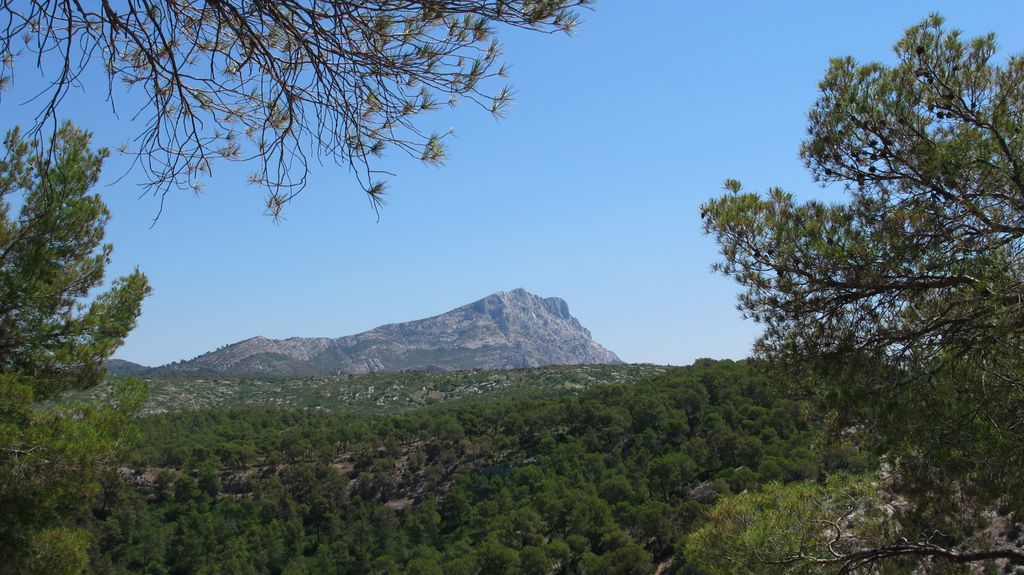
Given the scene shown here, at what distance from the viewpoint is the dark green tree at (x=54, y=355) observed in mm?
4941

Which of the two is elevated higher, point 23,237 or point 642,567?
point 23,237

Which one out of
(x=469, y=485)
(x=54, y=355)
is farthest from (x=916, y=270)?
(x=469, y=485)

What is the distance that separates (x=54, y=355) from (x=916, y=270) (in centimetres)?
653

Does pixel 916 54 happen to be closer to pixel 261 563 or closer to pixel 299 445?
pixel 261 563

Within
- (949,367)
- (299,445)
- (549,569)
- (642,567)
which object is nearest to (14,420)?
(949,367)

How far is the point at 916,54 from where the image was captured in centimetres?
378

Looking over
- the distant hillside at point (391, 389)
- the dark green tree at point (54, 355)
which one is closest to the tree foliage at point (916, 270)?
the dark green tree at point (54, 355)

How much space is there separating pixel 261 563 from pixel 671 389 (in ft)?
78.4

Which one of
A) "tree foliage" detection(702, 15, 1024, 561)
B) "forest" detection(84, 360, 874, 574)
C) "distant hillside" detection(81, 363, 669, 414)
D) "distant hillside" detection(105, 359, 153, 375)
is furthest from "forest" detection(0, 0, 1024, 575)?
"distant hillside" detection(105, 359, 153, 375)

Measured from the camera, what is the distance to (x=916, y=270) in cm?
378

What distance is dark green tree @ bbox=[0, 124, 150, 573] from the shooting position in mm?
4941

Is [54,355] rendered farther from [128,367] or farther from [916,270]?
[128,367]

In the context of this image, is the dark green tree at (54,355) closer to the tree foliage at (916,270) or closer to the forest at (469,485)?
the tree foliage at (916,270)

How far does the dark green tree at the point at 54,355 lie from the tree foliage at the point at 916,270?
5062mm
